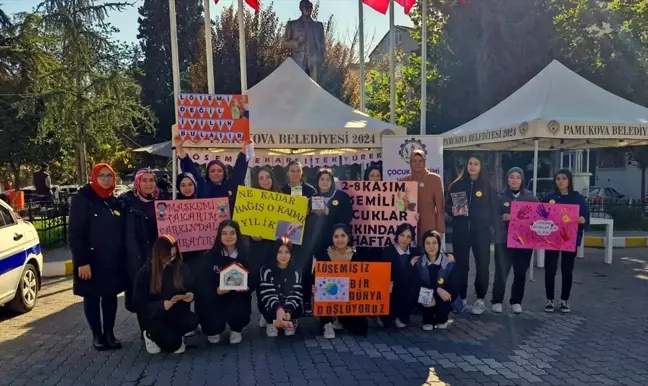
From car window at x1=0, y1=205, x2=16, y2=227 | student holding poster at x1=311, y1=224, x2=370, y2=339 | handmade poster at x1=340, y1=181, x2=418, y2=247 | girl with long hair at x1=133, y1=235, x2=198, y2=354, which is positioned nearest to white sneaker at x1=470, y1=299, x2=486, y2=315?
handmade poster at x1=340, y1=181, x2=418, y2=247

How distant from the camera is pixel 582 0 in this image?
18453 mm

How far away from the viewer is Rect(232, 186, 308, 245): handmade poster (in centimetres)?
612

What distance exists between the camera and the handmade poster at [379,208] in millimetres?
6480

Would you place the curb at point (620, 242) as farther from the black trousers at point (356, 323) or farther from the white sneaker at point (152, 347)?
the white sneaker at point (152, 347)

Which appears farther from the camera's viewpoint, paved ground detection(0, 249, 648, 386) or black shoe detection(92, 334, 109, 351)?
black shoe detection(92, 334, 109, 351)

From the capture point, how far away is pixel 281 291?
5.88 meters

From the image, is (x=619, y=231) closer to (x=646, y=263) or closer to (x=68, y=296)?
(x=646, y=263)

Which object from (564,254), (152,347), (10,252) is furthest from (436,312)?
(10,252)

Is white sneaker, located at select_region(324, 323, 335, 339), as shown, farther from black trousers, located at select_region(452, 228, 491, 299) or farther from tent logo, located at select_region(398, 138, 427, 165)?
tent logo, located at select_region(398, 138, 427, 165)

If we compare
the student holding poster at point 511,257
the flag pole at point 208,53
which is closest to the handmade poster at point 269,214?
the student holding poster at point 511,257

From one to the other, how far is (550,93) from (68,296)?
9.06 meters

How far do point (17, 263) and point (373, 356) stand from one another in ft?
15.8

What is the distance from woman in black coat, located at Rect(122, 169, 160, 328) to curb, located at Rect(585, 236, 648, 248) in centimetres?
1112

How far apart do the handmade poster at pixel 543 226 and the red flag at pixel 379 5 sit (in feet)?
16.8
